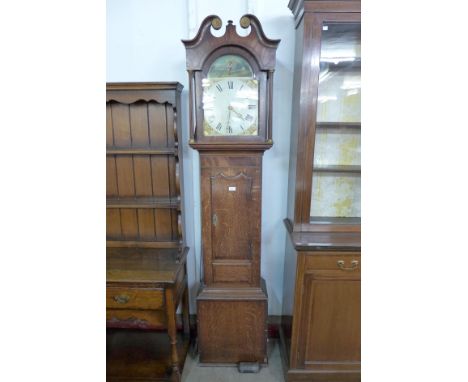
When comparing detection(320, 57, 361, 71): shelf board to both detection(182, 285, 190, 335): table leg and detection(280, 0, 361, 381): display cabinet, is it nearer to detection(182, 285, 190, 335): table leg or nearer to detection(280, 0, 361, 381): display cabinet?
detection(280, 0, 361, 381): display cabinet

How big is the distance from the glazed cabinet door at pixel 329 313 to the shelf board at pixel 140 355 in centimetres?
80

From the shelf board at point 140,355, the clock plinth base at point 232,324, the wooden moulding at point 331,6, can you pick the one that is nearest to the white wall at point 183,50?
the wooden moulding at point 331,6

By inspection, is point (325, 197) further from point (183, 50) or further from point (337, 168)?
point (183, 50)

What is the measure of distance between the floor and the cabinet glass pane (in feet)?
3.22

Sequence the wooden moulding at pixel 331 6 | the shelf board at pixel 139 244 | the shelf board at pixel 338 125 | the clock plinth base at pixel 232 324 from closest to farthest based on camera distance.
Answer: the wooden moulding at pixel 331 6, the shelf board at pixel 338 125, the clock plinth base at pixel 232 324, the shelf board at pixel 139 244

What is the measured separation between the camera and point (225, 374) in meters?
1.64

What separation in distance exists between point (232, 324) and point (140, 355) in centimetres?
67

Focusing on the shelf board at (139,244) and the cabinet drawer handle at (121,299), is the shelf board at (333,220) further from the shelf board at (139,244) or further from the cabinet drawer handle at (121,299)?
the cabinet drawer handle at (121,299)

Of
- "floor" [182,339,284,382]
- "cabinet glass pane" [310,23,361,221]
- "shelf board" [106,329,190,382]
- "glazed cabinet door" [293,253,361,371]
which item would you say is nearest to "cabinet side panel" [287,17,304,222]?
"cabinet glass pane" [310,23,361,221]

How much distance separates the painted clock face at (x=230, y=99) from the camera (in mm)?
1400

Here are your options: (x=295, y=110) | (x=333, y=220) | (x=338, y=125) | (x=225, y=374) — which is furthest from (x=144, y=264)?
(x=338, y=125)
